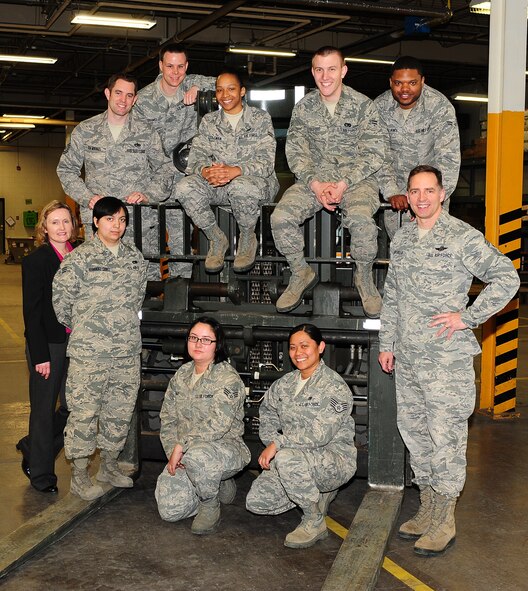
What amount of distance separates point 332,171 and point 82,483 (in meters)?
2.31

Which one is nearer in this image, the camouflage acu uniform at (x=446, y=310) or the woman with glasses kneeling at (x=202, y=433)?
the camouflage acu uniform at (x=446, y=310)

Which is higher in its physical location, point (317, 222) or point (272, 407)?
point (317, 222)

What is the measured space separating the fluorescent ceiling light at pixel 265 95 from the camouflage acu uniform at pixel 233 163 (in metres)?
1.97

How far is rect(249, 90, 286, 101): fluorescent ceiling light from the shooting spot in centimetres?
736

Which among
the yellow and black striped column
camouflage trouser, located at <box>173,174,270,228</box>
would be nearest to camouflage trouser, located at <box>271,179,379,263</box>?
camouflage trouser, located at <box>173,174,270,228</box>

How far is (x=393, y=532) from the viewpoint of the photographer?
4.59m

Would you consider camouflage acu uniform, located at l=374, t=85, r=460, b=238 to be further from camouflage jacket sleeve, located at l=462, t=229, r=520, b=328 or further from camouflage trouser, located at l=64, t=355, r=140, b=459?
camouflage trouser, located at l=64, t=355, r=140, b=459

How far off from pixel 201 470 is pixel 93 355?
92 centimetres

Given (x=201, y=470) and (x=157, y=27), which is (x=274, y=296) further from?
(x=157, y=27)

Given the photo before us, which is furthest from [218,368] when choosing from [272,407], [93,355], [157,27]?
[157,27]

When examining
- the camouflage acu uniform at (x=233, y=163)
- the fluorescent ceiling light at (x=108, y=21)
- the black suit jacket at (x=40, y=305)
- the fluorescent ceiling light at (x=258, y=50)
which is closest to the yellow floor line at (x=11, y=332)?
the fluorescent ceiling light at (x=108, y=21)

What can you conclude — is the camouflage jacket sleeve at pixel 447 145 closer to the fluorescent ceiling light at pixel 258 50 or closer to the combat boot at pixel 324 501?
the combat boot at pixel 324 501

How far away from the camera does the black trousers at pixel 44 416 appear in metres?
5.33

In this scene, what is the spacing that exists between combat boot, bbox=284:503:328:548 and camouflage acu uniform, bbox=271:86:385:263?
1432mm
